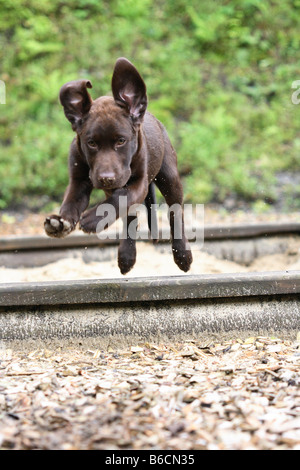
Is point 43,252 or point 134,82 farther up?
point 134,82

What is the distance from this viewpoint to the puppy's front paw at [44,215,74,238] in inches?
121

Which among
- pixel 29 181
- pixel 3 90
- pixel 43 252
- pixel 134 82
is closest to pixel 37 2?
pixel 3 90

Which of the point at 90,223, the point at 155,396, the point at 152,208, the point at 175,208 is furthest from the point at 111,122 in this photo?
the point at 155,396

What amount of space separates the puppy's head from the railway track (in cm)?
72

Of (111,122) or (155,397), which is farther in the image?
(111,122)

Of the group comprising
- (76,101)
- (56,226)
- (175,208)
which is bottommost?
(56,226)

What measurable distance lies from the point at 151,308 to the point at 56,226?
821 millimetres

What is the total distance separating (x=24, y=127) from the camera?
403 inches

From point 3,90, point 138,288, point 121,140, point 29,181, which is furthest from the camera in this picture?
point 3,90

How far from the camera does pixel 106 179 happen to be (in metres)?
2.95

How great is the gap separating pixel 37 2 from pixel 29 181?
4.03m

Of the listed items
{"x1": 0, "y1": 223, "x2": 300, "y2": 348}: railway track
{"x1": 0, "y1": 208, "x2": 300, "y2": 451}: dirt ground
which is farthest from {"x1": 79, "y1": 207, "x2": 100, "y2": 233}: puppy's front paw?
{"x1": 0, "y1": 208, "x2": 300, "y2": 451}: dirt ground

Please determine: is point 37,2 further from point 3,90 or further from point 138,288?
point 138,288

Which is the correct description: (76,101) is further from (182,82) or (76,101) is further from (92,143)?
(182,82)
